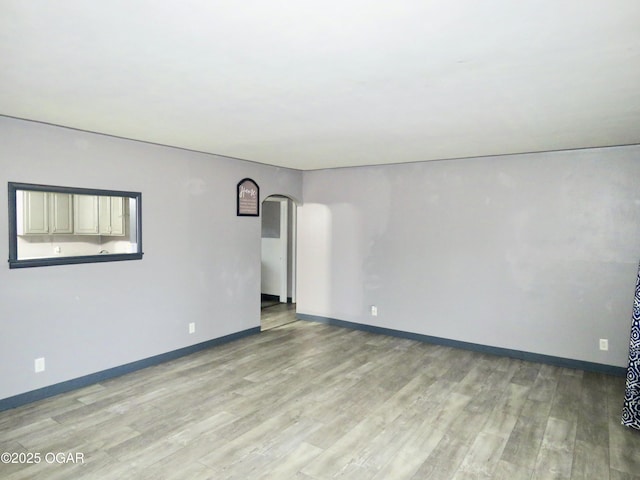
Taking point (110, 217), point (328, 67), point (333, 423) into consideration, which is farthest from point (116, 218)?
point (328, 67)

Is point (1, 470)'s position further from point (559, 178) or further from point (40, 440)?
point (559, 178)

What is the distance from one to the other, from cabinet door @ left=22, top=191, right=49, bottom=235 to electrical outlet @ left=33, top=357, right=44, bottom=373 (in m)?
1.95

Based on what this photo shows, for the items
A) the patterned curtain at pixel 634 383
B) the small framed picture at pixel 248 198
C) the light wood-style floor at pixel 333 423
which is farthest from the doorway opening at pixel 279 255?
the patterned curtain at pixel 634 383

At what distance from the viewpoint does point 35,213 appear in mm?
4848

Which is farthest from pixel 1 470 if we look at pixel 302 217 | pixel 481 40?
pixel 302 217

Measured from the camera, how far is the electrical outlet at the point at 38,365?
3500mm

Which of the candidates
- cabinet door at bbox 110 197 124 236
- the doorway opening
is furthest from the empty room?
the doorway opening

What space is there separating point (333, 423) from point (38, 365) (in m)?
2.60

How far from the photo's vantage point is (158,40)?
6.10 feet

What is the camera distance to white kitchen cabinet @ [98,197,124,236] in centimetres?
523

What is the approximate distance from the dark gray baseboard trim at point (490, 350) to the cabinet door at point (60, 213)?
3.68 meters

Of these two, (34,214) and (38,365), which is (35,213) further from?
(38,365)

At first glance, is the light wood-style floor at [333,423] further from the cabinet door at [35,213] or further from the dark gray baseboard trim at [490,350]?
the cabinet door at [35,213]

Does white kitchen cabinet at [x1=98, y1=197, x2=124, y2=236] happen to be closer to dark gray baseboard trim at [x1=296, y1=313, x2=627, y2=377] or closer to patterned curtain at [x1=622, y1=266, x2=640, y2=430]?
dark gray baseboard trim at [x1=296, y1=313, x2=627, y2=377]
